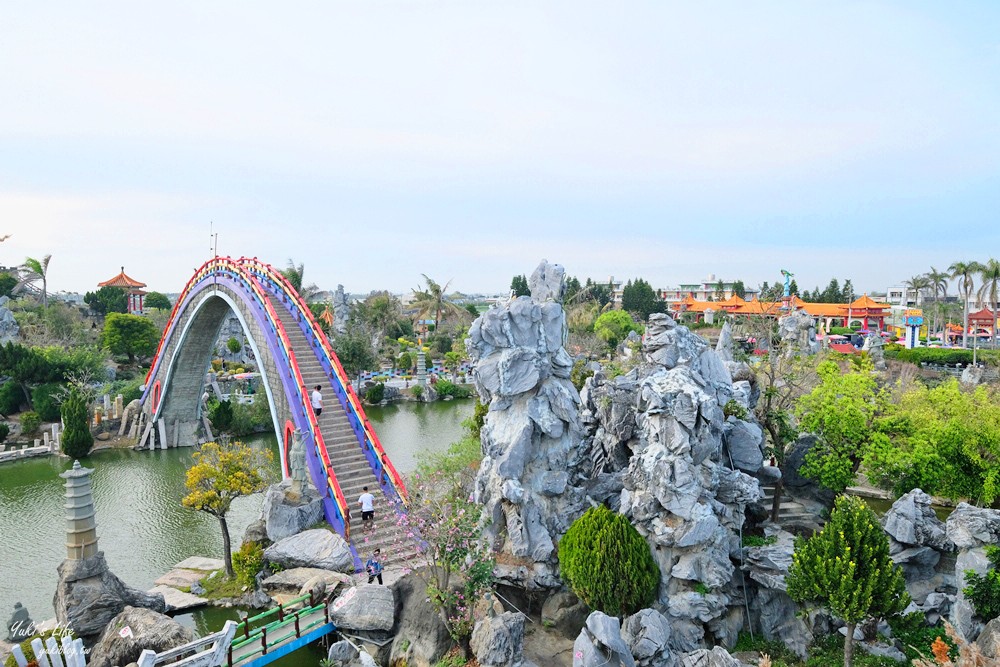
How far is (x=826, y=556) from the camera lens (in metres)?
10.1

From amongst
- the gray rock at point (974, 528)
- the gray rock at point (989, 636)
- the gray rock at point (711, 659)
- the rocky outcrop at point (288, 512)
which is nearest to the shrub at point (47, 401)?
the rocky outcrop at point (288, 512)

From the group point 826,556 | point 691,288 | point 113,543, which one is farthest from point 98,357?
point 691,288

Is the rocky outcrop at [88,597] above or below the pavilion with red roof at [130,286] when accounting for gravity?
below

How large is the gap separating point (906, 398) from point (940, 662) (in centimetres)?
1161

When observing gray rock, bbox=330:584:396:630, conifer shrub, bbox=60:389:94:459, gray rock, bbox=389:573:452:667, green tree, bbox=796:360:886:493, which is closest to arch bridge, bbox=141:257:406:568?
gray rock, bbox=330:584:396:630

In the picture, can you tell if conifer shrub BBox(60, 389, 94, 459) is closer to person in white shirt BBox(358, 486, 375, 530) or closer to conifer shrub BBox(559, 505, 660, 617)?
person in white shirt BBox(358, 486, 375, 530)

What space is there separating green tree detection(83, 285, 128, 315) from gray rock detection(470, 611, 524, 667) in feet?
188

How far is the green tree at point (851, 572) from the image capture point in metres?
9.77

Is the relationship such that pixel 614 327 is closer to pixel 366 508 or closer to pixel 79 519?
pixel 366 508

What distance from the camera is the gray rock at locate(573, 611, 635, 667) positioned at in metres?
9.78

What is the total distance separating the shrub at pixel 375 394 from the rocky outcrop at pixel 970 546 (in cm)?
3065

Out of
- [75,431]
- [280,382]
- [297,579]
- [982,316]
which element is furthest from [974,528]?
[982,316]

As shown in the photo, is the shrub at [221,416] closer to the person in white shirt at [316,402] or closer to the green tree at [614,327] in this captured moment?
the person in white shirt at [316,402]

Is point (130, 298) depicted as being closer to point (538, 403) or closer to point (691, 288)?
point (538, 403)
